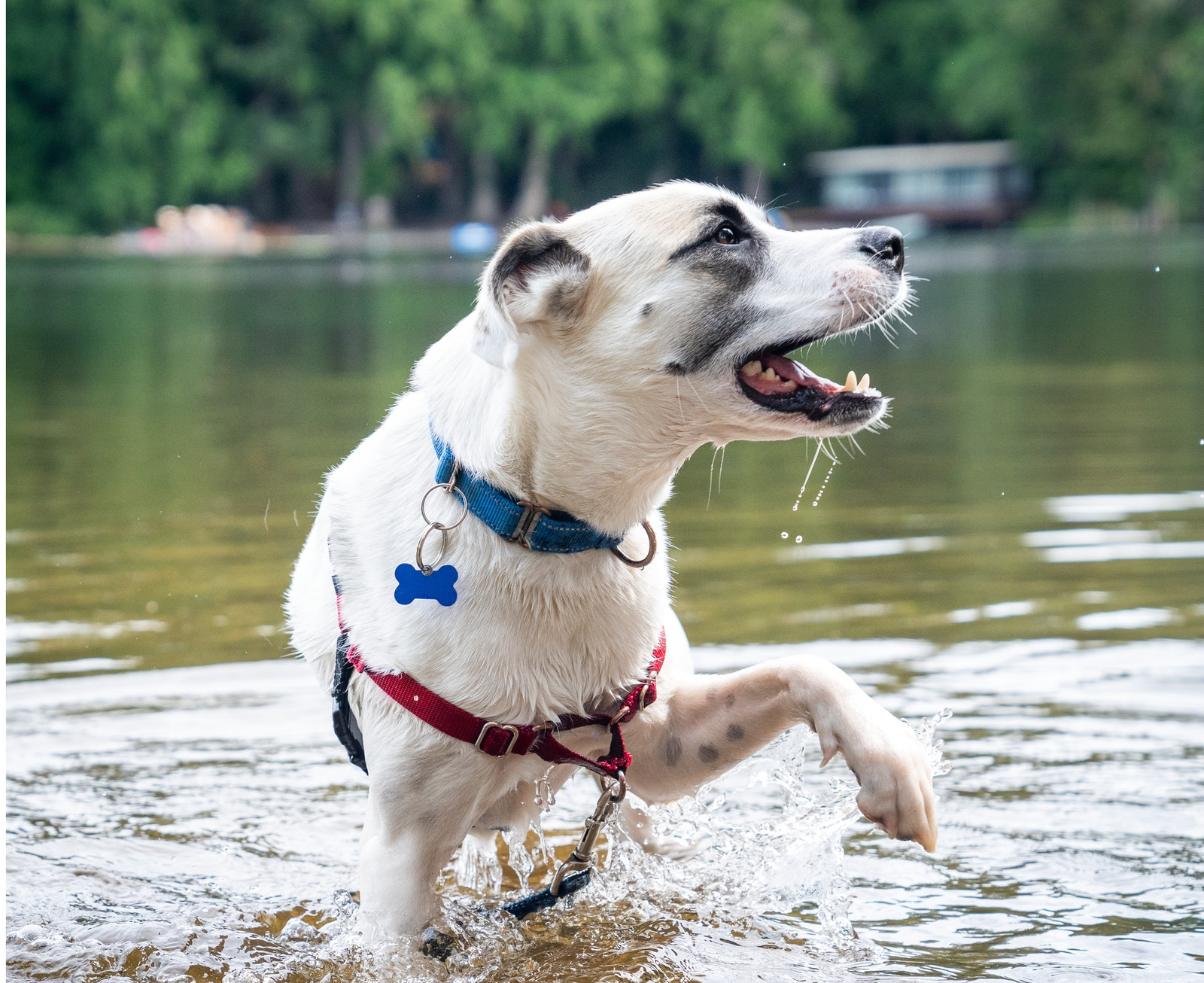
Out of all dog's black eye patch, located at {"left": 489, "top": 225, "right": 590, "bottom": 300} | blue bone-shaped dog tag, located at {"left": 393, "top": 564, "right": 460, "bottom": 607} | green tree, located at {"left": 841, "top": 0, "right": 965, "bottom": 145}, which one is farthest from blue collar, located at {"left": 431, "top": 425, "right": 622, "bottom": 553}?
green tree, located at {"left": 841, "top": 0, "right": 965, "bottom": 145}

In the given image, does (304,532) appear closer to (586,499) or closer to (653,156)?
(586,499)

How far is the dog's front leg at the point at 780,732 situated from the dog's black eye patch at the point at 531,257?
1021 millimetres

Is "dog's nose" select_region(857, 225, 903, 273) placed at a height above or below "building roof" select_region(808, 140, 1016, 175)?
above

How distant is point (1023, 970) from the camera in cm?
375

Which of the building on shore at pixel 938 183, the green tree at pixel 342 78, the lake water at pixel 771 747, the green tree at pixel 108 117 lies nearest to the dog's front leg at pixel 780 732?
the lake water at pixel 771 747

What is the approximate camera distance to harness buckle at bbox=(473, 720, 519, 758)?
341 centimetres

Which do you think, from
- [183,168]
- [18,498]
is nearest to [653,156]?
[183,168]

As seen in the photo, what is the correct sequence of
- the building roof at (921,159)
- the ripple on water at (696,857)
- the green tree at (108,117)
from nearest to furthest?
1. the ripple on water at (696,857)
2. the green tree at (108,117)
3. the building roof at (921,159)

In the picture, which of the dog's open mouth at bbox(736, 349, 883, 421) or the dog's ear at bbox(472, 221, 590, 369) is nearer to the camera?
the dog's ear at bbox(472, 221, 590, 369)

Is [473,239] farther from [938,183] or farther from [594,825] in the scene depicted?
[594,825]

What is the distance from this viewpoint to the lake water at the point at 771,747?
4016 millimetres

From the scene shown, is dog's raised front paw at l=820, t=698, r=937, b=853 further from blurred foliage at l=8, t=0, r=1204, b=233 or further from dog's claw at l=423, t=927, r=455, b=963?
blurred foliage at l=8, t=0, r=1204, b=233

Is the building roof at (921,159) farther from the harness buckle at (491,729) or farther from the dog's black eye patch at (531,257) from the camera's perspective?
the harness buckle at (491,729)

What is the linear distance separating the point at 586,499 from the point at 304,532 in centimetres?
532
